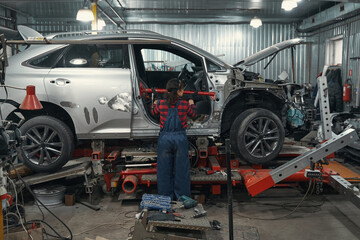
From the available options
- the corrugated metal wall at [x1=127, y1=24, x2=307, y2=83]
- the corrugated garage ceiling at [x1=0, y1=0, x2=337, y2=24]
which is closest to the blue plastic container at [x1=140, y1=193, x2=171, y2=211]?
the corrugated garage ceiling at [x1=0, y1=0, x2=337, y2=24]

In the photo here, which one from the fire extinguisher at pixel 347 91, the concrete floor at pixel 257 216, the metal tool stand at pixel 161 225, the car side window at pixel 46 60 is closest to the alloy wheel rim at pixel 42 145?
the concrete floor at pixel 257 216

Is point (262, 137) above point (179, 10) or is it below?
below

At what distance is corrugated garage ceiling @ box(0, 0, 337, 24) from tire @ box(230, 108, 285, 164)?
227 inches

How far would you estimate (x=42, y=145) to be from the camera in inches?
185

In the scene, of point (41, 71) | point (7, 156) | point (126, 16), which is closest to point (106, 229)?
point (7, 156)

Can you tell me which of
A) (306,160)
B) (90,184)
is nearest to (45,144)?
(90,184)

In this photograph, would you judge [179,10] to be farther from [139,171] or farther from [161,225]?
[161,225]

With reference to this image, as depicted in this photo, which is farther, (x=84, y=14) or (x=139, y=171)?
(x=84, y=14)

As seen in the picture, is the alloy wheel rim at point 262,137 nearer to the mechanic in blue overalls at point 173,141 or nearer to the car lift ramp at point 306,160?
the car lift ramp at point 306,160

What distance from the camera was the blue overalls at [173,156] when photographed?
446 cm

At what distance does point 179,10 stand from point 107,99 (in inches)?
284

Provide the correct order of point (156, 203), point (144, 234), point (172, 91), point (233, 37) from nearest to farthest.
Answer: point (144, 234), point (156, 203), point (172, 91), point (233, 37)

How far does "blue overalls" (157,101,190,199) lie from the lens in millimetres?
4461

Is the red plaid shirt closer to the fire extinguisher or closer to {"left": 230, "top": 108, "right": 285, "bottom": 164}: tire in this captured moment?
{"left": 230, "top": 108, "right": 285, "bottom": 164}: tire
